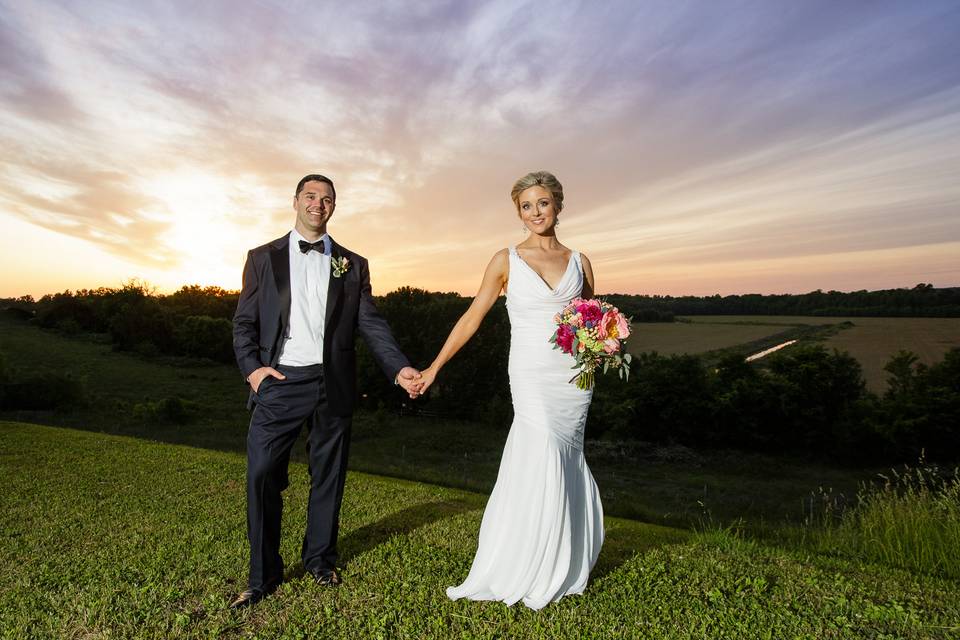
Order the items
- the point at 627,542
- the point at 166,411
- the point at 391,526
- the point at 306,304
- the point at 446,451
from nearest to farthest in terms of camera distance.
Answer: the point at 306,304, the point at 627,542, the point at 391,526, the point at 446,451, the point at 166,411

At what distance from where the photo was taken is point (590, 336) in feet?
14.4

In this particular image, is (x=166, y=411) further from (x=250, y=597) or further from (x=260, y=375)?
(x=260, y=375)

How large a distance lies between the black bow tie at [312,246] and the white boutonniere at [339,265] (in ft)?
0.37

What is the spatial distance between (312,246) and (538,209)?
1.73m

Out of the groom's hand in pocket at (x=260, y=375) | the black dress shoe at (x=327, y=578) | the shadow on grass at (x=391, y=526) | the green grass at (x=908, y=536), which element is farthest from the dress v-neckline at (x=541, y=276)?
the green grass at (x=908, y=536)

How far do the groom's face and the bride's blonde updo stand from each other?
1.44 m

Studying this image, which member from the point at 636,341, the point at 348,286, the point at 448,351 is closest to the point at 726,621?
the point at 448,351

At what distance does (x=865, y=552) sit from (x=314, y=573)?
21.6ft

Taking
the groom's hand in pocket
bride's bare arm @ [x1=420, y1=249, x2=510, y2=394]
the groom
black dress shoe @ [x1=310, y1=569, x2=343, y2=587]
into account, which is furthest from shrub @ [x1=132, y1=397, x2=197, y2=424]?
bride's bare arm @ [x1=420, y1=249, x2=510, y2=394]

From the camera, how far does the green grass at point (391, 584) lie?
4125 mm

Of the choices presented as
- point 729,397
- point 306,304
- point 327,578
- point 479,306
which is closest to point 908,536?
point 479,306

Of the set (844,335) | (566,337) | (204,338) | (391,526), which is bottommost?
(391,526)

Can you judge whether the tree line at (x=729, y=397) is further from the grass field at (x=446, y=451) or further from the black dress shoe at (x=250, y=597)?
the black dress shoe at (x=250, y=597)

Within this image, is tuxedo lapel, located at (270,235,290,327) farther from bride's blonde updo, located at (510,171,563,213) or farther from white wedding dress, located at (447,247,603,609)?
bride's blonde updo, located at (510,171,563,213)
